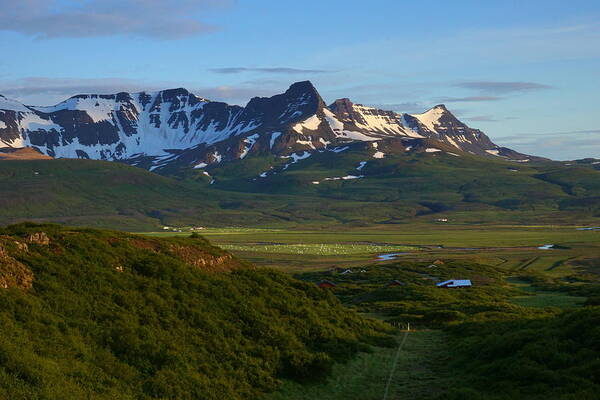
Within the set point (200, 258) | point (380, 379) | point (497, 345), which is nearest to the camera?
point (380, 379)

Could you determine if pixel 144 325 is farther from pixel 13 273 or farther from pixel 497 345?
pixel 497 345

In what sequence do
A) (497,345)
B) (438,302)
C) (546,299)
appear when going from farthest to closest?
(546,299), (438,302), (497,345)

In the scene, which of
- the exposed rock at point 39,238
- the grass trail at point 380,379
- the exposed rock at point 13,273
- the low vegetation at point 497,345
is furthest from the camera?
the exposed rock at point 39,238

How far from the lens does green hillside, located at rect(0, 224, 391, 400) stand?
92.1 feet

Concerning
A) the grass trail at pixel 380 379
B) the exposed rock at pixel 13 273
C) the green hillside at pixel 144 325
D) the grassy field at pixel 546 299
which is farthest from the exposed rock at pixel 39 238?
the grassy field at pixel 546 299

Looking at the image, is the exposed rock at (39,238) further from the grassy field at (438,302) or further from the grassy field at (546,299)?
the grassy field at (546,299)

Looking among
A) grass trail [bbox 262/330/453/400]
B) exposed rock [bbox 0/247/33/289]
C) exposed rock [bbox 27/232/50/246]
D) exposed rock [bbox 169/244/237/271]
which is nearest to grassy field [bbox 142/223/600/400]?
grass trail [bbox 262/330/453/400]

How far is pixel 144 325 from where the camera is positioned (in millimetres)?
34312

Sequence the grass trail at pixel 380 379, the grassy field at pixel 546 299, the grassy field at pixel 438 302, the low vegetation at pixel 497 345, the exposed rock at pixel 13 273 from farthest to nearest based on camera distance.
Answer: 1. the grassy field at pixel 546 299
2. the grassy field at pixel 438 302
3. the grass trail at pixel 380 379
4. the exposed rock at pixel 13 273
5. the low vegetation at pixel 497 345

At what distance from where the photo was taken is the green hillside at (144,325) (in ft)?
92.1

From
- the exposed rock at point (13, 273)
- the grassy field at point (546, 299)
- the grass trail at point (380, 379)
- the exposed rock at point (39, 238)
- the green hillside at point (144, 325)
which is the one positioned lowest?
the grassy field at point (546, 299)

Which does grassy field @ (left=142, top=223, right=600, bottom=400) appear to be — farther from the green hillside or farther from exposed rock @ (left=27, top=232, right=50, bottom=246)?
exposed rock @ (left=27, top=232, right=50, bottom=246)

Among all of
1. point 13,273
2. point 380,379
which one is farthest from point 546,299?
point 13,273

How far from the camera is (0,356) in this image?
26.1m
